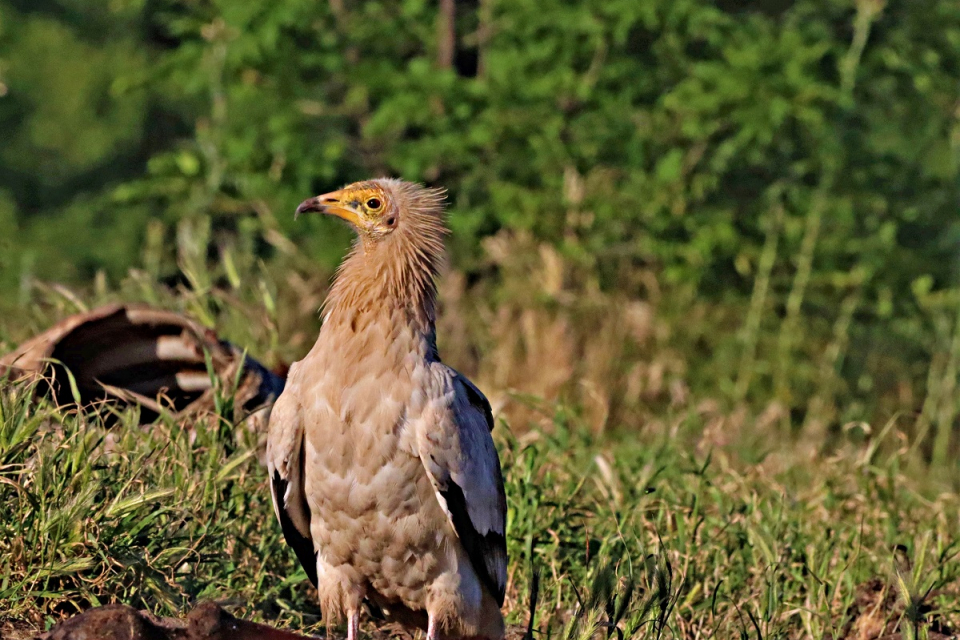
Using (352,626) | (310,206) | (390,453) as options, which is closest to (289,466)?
(390,453)

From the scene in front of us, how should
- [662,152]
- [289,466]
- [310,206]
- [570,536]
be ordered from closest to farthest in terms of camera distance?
[289,466] < [310,206] < [570,536] < [662,152]

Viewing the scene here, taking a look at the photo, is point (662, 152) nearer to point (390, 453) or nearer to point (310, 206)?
point (310, 206)

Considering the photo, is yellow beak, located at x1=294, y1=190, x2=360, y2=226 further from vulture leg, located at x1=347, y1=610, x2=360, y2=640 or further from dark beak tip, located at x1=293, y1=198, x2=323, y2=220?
vulture leg, located at x1=347, y1=610, x2=360, y2=640

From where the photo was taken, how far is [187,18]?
8648 mm

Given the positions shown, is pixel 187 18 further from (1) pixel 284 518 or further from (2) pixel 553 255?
(1) pixel 284 518

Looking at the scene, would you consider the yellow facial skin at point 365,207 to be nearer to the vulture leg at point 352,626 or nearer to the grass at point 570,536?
the grass at point 570,536

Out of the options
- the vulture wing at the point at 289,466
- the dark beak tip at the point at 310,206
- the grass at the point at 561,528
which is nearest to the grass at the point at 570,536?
the grass at the point at 561,528

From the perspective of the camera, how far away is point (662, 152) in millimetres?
8633

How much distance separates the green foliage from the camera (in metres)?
8.27

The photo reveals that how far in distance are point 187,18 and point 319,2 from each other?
2.91 ft

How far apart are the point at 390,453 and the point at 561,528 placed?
1.28 metres

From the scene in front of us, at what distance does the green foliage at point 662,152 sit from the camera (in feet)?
27.1

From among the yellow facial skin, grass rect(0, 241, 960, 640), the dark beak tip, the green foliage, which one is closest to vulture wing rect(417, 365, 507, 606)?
grass rect(0, 241, 960, 640)

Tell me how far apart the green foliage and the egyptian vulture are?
13.0 ft
